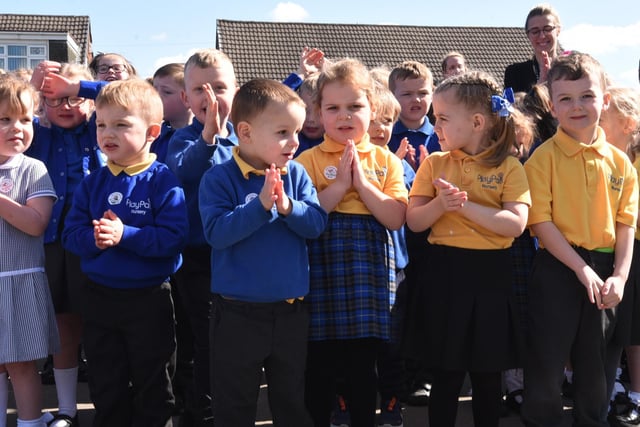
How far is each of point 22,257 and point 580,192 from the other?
278 centimetres

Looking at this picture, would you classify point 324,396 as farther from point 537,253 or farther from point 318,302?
point 537,253

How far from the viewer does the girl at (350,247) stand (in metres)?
3.04

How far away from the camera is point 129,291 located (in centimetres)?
309

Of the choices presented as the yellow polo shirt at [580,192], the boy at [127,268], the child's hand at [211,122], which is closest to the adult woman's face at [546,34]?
the yellow polo shirt at [580,192]

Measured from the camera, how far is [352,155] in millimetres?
3031

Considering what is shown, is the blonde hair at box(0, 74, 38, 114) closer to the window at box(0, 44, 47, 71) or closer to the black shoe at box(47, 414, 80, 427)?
the black shoe at box(47, 414, 80, 427)

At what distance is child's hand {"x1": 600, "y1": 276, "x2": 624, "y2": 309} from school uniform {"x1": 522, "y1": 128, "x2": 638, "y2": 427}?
80 millimetres

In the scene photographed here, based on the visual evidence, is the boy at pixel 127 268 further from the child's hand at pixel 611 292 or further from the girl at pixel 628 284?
the girl at pixel 628 284

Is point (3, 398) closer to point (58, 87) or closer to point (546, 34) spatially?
point (58, 87)

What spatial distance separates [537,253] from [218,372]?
1.67 metres

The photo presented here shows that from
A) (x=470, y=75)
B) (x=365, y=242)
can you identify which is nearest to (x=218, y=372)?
(x=365, y=242)

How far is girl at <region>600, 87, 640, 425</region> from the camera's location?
3331 millimetres

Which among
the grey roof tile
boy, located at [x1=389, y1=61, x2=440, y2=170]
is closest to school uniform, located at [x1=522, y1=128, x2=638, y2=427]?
boy, located at [x1=389, y1=61, x2=440, y2=170]

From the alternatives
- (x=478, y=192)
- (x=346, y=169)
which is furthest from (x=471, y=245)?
(x=346, y=169)
